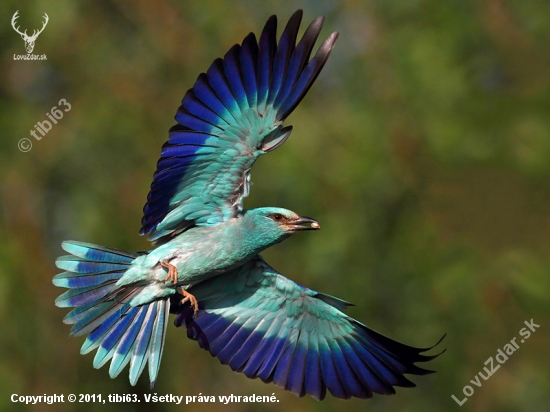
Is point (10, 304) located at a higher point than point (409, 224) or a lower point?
lower

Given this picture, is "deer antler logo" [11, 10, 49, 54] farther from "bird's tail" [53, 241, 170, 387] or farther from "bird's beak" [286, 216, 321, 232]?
"bird's beak" [286, 216, 321, 232]

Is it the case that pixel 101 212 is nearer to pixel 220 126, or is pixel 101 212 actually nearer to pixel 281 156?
pixel 281 156

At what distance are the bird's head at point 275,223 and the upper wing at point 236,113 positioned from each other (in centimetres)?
22

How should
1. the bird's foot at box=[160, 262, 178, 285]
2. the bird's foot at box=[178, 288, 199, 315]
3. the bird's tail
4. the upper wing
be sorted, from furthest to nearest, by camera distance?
the bird's tail
the bird's foot at box=[178, 288, 199, 315]
the bird's foot at box=[160, 262, 178, 285]
the upper wing

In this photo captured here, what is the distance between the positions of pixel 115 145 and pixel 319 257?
8.55 feet

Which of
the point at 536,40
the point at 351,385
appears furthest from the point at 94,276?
the point at 536,40

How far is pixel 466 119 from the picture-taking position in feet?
32.8

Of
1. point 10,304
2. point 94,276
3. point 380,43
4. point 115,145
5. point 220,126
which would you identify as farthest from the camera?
point 380,43

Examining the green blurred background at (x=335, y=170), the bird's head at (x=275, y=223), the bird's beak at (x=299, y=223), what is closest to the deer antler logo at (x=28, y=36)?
the green blurred background at (x=335, y=170)

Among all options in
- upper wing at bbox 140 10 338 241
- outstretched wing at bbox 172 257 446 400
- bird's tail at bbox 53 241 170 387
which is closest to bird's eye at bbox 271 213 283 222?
upper wing at bbox 140 10 338 241

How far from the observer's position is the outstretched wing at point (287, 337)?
6.48 meters

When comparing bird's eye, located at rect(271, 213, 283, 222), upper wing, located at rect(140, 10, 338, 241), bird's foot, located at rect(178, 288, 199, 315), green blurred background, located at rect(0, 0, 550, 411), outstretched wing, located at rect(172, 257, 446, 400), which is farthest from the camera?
green blurred background, located at rect(0, 0, 550, 411)

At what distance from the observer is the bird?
18.7ft

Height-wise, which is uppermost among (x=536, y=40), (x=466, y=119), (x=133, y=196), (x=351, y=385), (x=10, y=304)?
(x=536, y=40)
